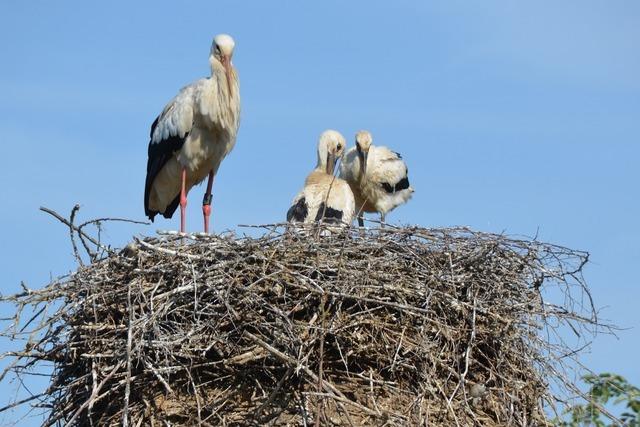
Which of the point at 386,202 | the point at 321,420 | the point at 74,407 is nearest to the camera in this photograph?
the point at 321,420

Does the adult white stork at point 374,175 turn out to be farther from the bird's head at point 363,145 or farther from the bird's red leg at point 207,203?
the bird's red leg at point 207,203

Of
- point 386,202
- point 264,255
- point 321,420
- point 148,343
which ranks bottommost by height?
A: point 321,420

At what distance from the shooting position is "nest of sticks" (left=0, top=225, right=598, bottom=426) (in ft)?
20.4

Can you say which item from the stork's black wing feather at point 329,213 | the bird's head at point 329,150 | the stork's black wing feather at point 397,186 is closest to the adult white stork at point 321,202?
the stork's black wing feather at point 329,213

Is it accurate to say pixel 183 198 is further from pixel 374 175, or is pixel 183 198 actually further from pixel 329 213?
pixel 374 175

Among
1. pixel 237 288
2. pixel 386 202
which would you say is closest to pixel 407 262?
pixel 237 288

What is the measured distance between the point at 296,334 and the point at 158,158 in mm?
3798

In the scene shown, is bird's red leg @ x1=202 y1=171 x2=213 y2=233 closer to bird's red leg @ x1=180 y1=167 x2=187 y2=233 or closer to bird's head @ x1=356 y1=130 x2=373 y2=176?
bird's red leg @ x1=180 y1=167 x2=187 y2=233

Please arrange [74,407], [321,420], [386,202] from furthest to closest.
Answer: [386,202] → [74,407] → [321,420]

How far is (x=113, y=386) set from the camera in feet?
20.9

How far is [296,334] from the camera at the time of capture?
20.3 ft

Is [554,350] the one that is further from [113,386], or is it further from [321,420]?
[113,386]

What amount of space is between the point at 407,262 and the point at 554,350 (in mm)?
900

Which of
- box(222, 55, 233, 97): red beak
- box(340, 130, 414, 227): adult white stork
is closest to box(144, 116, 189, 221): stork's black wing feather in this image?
box(222, 55, 233, 97): red beak
